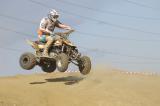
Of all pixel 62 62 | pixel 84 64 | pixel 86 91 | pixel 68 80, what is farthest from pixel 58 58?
pixel 68 80

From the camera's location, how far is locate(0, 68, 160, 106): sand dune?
18.1 meters

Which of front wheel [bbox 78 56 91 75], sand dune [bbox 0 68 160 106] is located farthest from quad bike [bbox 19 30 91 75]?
sand dune [bbox 0 68 160 106]

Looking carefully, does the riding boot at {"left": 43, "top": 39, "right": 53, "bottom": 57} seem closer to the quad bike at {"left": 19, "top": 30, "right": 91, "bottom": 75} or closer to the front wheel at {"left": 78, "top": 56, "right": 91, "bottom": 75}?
the quad bike at {"left": 19, "top": 30, "right": 91, "bottom": 75}

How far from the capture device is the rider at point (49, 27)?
22.2 m

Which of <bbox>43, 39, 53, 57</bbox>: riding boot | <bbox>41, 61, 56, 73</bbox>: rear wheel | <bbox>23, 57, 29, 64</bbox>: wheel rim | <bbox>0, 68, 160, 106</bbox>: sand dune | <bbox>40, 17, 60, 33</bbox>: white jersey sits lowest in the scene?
<bbox>0, 68, 160, 106</bbox>: sand dune

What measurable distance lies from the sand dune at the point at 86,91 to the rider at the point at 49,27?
2.10 metres

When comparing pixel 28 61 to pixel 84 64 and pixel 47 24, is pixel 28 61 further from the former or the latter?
pixel 84 64

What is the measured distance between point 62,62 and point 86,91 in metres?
1.89

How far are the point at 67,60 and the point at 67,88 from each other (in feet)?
4.26

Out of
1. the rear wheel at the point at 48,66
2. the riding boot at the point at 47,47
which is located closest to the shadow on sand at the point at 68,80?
the rear wheel at the point at 48,66

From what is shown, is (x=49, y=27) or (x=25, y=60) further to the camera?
(x=25, y=60)

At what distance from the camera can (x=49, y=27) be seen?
73.2ft

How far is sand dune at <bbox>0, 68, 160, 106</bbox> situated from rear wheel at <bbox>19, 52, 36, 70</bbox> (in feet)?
2.90

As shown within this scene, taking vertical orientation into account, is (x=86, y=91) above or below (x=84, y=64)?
below
